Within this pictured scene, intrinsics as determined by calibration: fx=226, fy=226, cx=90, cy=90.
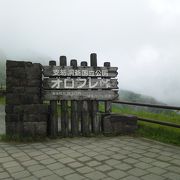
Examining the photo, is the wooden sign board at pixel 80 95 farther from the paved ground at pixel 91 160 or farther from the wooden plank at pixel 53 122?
the paved ground at pixel 91 160

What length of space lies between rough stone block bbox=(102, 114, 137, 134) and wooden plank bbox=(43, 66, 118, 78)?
125 cm

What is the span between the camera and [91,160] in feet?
14.1

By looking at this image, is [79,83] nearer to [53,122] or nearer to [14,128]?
[53,122]

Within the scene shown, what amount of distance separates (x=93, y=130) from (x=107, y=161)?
7.54 feet

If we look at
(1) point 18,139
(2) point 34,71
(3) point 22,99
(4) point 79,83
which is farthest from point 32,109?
(4) point 79,83

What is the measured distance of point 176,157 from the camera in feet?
14.9

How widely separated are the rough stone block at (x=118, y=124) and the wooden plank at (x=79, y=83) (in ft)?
2.98

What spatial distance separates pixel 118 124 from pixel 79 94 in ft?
4.88

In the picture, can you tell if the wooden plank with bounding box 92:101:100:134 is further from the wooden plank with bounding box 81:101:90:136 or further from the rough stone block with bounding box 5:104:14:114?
the rough stone block with bounding box 5:104:14:114

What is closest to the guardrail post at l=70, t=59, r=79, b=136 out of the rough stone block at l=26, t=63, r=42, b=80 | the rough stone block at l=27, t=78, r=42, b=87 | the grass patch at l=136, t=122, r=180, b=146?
the rough stone block at l=26, t=63, r=42, b=80

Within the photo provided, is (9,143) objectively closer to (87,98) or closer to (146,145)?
(87,98)

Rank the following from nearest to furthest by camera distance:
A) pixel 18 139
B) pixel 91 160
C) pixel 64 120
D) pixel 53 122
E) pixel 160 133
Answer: pixel 91 160 < pixel 18 139 < pixel 53 122 < pixel 64 120 < pixel 160 133

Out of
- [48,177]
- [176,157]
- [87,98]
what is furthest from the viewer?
[87,98]

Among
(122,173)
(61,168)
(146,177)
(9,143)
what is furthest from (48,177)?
(9,143)
